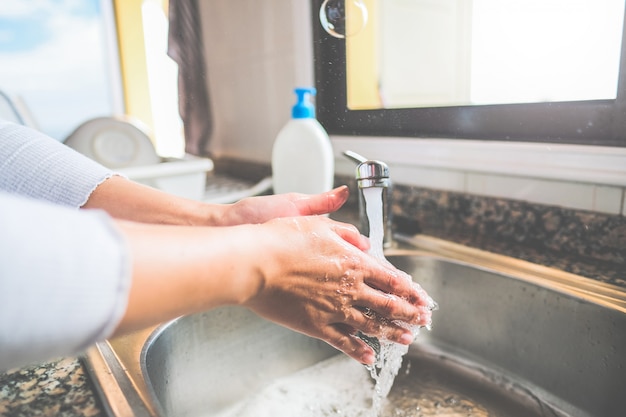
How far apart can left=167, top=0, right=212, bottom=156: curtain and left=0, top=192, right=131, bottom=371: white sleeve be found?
1.77 m

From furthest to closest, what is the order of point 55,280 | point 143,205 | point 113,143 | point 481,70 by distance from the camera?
point 481,70 < point 113,143 < point 143,205 < point 55,280

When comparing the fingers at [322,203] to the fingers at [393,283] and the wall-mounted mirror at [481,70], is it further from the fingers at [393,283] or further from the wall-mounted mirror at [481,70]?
the wall-mounted mirror at [481,70]

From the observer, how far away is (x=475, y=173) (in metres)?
0.92

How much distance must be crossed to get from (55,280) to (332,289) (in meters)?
0.27

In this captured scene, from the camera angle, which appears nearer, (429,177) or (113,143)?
(429,177)

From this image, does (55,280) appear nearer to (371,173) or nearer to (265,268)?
(265,268)

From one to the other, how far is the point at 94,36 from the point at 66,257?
2473 mm

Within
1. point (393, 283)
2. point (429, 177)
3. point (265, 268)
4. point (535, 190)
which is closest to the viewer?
point (265, 268)

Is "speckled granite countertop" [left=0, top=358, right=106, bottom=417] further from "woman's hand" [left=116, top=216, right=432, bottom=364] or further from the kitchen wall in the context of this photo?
the kitchen wall

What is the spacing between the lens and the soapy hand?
1.39 ft

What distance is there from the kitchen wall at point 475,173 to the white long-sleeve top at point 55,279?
72 cm

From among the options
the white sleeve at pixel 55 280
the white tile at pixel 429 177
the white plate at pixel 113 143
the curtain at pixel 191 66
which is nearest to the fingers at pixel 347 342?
the white sleeve at pixel 55 280

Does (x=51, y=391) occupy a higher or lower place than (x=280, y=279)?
lower

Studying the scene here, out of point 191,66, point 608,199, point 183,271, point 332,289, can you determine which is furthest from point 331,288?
point 191,66
